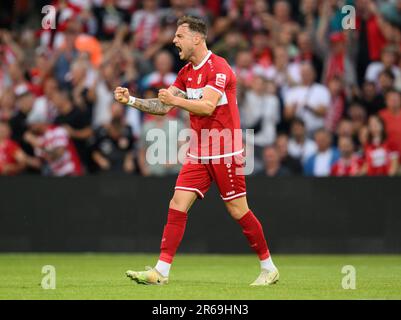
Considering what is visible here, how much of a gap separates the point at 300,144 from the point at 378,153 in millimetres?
1411

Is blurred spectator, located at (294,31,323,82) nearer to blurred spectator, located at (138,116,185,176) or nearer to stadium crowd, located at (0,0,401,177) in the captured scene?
stadium crowd, located at (0,0,401,177)

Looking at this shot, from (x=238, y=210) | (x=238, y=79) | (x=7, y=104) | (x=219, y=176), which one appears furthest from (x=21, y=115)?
(x=238, y=210)

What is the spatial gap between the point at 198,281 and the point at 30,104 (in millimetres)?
6969

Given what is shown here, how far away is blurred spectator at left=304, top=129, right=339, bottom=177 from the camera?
53.5ft

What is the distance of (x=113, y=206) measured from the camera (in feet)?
52.6

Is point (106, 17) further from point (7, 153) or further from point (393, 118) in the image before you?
point (393, 118)

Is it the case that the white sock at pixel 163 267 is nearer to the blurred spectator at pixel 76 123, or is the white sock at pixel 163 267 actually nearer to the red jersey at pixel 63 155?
the red jersey at pixel 63 155

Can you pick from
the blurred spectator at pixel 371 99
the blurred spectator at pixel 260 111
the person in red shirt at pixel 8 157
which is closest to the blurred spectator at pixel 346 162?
the blurred spectator at pixel 371 99

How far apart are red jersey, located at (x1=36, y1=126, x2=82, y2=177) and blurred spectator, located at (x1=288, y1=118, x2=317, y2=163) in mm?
3518

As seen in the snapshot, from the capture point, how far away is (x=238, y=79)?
1719 cm

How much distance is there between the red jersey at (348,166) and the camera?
1619 cm

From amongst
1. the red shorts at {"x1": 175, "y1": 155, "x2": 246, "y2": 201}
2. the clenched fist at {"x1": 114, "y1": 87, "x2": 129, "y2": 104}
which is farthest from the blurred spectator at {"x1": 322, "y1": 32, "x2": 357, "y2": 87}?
the clenched fist at {"x1": 114, "y1": 87, "x2": 129, "y2": 104}
